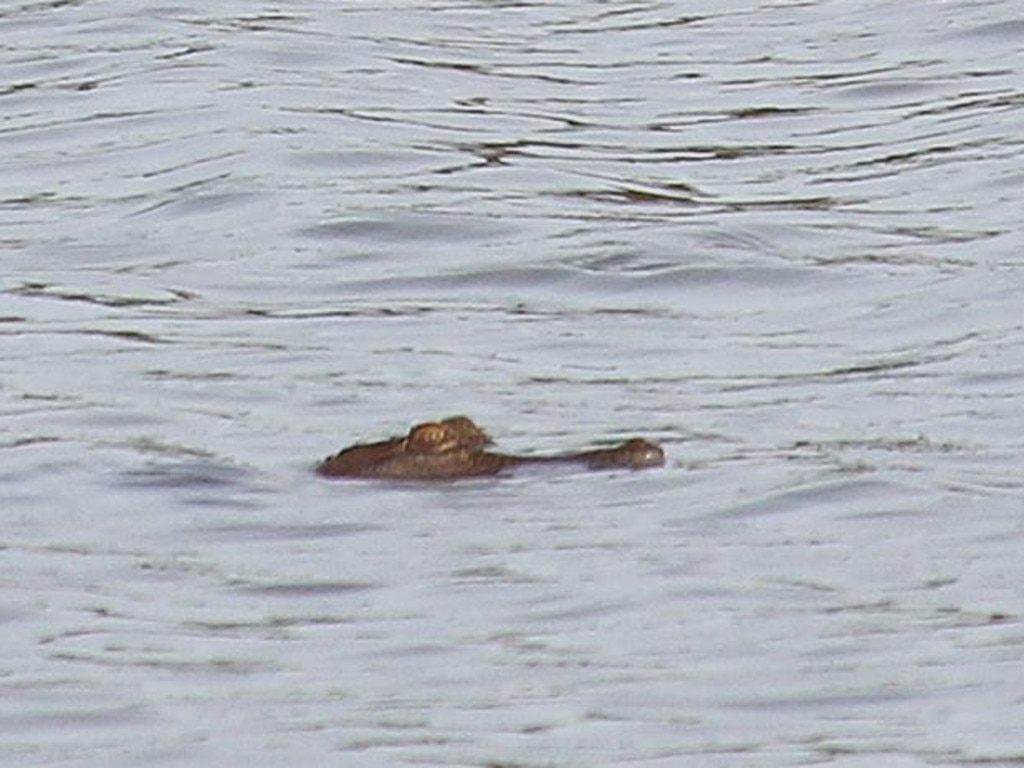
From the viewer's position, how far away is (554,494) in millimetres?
9281

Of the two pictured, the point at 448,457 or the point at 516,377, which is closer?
the point at 448,457

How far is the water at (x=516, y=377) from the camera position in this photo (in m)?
7.74

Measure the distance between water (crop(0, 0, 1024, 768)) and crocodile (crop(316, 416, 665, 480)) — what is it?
7 cm

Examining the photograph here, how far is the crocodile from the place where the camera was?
935 cm

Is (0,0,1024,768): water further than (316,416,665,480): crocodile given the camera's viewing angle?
No

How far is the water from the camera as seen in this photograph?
774 cm

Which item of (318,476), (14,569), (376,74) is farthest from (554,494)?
(376,74)

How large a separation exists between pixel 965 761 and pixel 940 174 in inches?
269

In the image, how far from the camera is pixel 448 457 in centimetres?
938

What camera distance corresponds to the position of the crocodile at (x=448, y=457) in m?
9.35

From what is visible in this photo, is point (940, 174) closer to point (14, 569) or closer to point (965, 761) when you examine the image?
point (14, 569)

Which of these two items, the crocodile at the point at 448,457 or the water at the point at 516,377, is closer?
the water at the point at 516,377

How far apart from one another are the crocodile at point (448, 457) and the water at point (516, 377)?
71mm

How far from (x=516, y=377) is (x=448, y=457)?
4.69 ft
